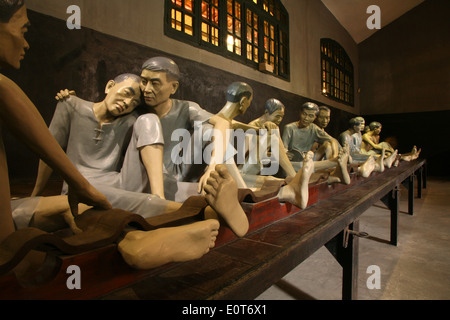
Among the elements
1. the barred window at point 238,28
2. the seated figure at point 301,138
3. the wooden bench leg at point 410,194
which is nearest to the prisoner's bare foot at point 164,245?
the seated figure at point 301,138

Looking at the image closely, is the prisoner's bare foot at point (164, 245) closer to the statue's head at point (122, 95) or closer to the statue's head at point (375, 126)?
the statue's head at point (122, 95)

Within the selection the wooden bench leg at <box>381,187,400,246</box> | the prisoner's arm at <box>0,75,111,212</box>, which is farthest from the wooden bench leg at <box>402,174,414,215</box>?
the prisoner's arm at <box>0,75,111,212</box>

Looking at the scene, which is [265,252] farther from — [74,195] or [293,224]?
[74,195]

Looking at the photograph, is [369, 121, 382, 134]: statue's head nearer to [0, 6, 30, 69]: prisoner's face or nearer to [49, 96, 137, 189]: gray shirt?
[49, 96, 137, 189]: gray shirt

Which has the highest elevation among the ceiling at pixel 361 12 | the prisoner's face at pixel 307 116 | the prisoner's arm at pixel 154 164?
the ceiling at pixel 361 12

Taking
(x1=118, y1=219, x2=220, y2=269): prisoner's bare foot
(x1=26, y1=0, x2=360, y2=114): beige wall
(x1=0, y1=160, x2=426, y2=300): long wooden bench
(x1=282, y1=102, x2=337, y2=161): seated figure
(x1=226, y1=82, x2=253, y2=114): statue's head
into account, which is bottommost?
(x1=0, y1=160, x2=426, y2=300): long wooden bench

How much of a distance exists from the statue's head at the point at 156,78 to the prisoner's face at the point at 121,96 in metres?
0.06

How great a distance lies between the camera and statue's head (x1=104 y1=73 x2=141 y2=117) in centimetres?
128

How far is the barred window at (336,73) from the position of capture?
798cm

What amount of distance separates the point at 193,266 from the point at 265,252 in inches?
10.6

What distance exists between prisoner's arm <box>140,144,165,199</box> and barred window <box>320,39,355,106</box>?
758cm

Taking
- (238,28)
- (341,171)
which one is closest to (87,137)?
(341,171)

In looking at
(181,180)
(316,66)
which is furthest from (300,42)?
(181,180)

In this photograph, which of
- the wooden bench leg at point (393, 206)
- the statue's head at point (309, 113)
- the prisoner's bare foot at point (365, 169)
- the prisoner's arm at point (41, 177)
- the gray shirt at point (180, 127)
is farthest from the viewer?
the statue's head at point (309, 113)
